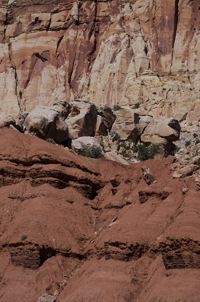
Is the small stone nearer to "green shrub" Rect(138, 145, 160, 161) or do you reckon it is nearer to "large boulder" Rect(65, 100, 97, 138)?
"green shrub" Rect(138, 145, 160, 161)

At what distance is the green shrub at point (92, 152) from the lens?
3409cm

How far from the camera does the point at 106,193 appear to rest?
84.0ft

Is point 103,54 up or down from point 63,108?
up

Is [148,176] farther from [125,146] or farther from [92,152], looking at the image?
[125,146]

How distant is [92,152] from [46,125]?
482 cm

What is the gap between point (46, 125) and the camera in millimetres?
35000

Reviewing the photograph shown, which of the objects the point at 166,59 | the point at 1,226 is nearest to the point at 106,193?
the point at 1,226

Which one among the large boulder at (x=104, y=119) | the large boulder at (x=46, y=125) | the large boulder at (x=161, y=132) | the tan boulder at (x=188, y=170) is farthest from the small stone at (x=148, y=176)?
the large boulder at (x=161, y=132)

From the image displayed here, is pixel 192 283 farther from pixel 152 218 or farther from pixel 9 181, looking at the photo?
pixel 9 181

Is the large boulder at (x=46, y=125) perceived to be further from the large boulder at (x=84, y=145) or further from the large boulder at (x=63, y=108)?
the large boulder at (x=63, y=108)

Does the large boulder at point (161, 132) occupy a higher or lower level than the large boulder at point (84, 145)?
lower

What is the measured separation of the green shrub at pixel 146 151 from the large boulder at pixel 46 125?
9.73m

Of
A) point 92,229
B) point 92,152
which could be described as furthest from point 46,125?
point 92,229

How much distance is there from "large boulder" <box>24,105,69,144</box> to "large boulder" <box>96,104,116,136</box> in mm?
9141
